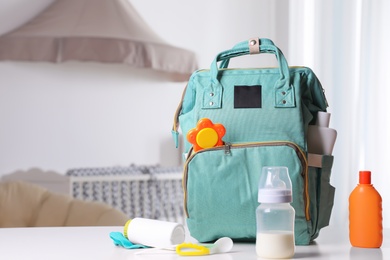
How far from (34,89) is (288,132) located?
306 cm

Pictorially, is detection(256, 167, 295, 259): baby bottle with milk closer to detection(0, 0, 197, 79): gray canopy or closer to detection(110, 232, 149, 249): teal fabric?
detection(110, 232, 149, 249): teal fabric

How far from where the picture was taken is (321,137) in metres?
1.12

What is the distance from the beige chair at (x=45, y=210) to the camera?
7.91ft

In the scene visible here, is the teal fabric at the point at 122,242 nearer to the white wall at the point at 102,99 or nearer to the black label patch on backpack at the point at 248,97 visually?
the black label patch on backpack at the point at 248,97

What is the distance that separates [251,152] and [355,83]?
1.48 m

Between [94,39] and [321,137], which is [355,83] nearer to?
[321,137]

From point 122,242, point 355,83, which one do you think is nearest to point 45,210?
point 355,83

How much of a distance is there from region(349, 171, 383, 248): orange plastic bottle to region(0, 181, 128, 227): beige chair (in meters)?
1.35

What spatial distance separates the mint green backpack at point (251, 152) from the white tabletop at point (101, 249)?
50mm

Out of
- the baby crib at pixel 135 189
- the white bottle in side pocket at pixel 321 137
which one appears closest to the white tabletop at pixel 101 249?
the white bottle in side pocket at pixel 321 137

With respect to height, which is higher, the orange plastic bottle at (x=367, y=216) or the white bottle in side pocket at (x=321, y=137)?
the white bottle in side pocket at (x=321, y=137)

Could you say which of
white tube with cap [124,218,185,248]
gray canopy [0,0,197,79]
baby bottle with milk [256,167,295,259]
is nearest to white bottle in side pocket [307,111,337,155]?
baby bottle with milk [256,167,295,259]

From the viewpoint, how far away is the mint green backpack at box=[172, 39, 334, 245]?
107 cm

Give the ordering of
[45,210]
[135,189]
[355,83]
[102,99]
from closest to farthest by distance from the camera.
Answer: [355,83]
[45,210]
[135,189]
[102,99]
